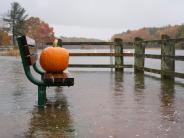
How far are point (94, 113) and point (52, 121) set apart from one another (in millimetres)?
967

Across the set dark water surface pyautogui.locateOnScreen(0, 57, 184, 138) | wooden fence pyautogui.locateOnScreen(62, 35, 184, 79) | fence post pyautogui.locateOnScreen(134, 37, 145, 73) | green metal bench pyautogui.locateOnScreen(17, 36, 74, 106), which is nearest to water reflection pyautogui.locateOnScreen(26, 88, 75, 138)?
dark water surface pyautogui.locateOnScreen(0, 57, 184, 138)

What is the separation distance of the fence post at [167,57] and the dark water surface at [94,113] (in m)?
2.74

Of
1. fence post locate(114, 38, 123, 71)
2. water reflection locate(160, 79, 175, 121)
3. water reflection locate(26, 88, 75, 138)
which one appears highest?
fence post locate(114, 38, 123, 71)

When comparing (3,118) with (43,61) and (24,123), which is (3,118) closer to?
(24,123)

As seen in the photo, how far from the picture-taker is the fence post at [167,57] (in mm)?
14685

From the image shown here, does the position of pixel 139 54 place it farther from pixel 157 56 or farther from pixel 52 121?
pixel 52 121

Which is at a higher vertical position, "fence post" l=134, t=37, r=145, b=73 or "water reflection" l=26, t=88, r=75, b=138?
"fence post" l=134, t=37, r=145, b=73

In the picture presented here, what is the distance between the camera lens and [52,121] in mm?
7336

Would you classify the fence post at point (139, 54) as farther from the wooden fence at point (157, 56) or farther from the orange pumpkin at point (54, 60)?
the orange pumpkin at point (54, 60)

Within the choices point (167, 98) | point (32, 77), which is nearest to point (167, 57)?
point (167, 98)

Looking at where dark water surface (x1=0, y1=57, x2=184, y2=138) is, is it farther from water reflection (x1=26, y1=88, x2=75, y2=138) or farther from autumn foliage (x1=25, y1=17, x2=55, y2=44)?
autumn foliage (x1=25, y1=17, x2=55, y2=44)

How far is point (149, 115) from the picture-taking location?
25.9 ft

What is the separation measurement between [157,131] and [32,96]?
4.36 metres

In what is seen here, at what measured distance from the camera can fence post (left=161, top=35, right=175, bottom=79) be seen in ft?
48.2
